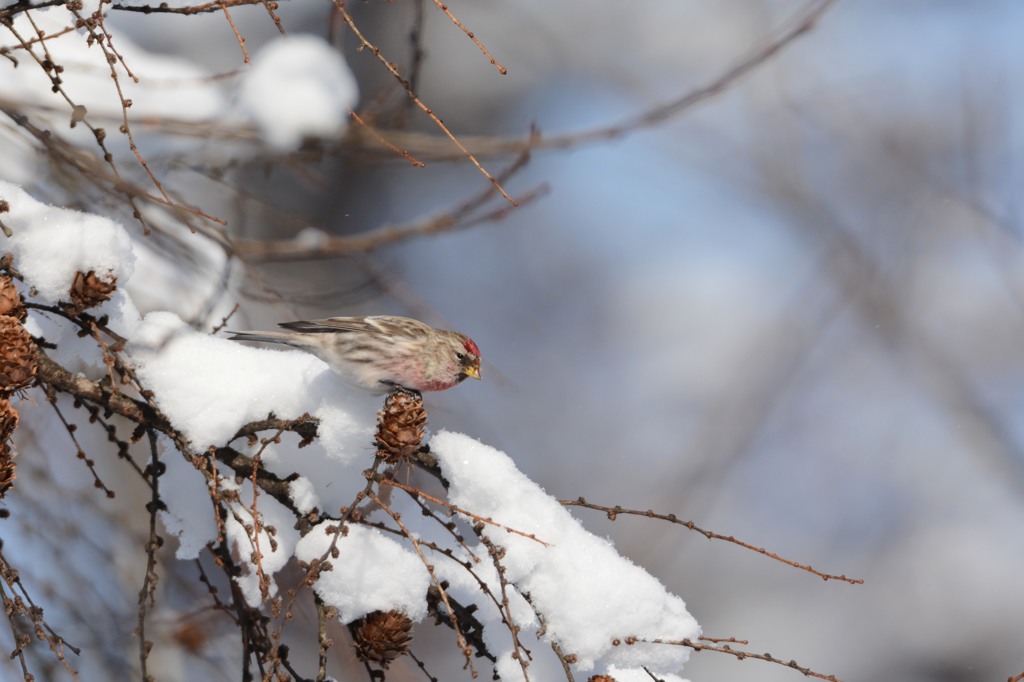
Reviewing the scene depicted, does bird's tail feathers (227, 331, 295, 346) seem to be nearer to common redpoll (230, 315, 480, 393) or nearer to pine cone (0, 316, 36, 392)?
common redpoll (230, 315, 480, 393)

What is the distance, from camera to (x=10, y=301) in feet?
5.32

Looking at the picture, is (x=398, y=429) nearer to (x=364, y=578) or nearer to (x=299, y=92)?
(x=364, y=578)

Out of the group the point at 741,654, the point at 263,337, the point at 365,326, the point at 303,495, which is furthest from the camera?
the point at 365,326

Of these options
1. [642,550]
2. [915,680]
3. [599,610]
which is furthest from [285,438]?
[915,680]

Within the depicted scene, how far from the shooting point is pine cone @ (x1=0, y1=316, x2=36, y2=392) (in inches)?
60.1

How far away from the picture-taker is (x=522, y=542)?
167 centimetres

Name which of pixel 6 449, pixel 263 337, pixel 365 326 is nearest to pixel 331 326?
pixel 365 326

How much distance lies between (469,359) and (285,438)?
829 millimetres

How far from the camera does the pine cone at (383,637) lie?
62.7 inches

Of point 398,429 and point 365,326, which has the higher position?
point 365,326

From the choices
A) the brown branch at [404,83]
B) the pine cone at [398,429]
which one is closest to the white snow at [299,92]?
the brown branch at [404,83]

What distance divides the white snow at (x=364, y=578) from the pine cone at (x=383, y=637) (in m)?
0.01

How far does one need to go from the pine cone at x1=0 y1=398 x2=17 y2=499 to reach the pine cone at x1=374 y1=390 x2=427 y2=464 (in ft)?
1.90

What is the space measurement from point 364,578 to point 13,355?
2.24 ft
